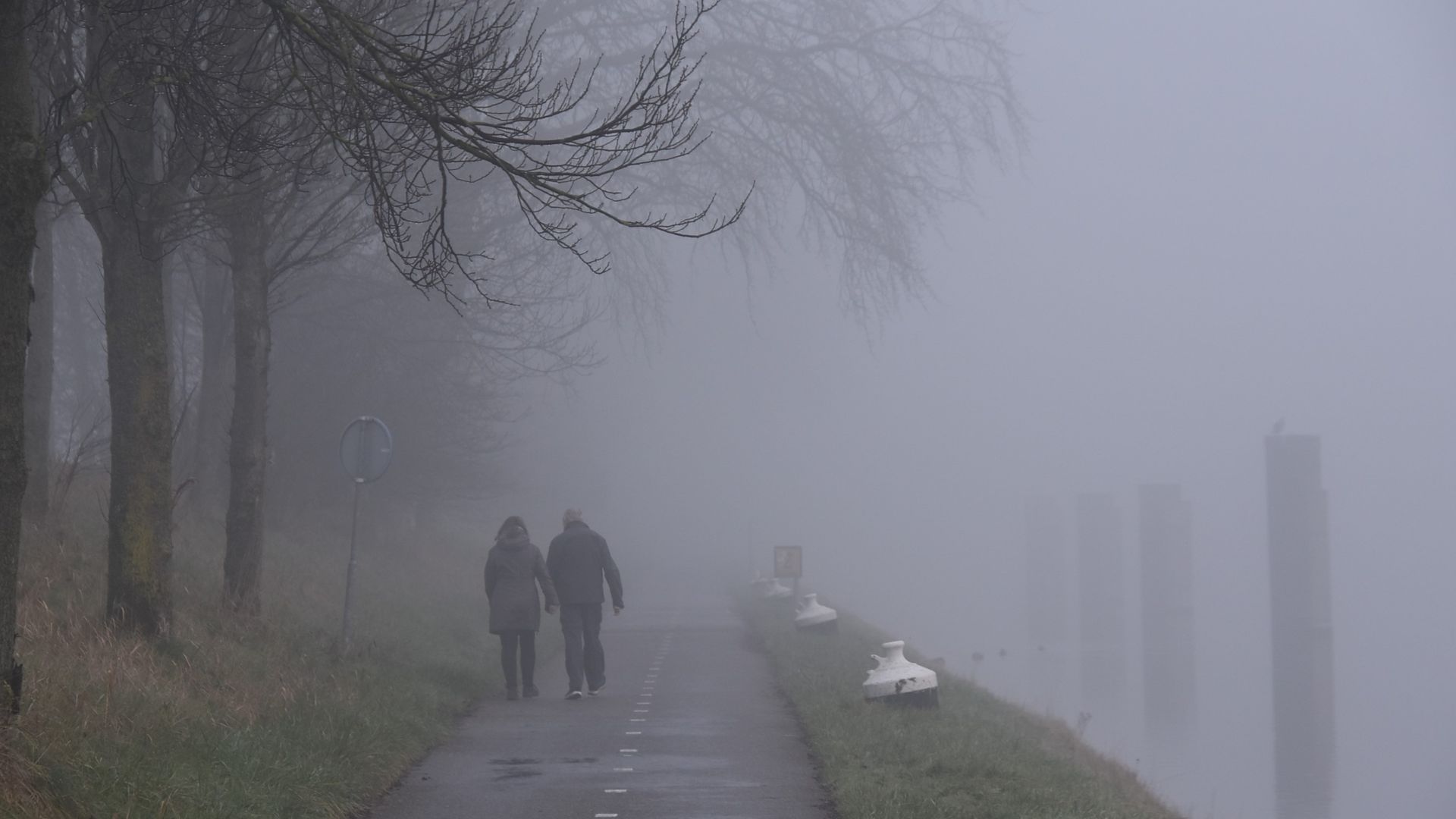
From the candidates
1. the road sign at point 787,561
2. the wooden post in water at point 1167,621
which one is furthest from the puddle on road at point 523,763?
the road sign at point 787,561

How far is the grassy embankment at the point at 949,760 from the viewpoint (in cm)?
800

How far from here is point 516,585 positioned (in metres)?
14.3

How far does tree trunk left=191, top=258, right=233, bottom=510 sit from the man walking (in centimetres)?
700

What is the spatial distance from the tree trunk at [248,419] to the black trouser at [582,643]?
3031 mm

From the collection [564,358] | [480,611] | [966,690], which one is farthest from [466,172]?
[966,690]

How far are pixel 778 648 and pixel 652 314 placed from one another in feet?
32.1

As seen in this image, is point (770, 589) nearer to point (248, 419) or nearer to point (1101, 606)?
point (248, 419)

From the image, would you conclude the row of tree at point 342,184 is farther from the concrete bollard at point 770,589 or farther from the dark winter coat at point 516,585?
the concrete bollard at point 770,589

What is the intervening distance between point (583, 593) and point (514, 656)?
0.95 m

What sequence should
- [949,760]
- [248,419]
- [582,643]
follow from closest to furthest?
1. [949,760]
2. [248,419]
3. [582,643]

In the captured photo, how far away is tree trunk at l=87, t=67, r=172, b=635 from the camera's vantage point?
10.5 metres

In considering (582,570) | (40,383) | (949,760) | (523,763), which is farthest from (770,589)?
(949,760)

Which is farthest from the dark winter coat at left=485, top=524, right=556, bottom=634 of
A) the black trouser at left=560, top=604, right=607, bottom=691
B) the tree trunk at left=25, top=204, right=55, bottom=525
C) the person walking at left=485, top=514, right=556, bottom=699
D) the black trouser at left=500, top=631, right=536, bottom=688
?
the tree trunk at left=25, top=204, right=55, bottom=525

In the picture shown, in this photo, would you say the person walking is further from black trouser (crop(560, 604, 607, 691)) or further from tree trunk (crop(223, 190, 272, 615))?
tree trunk (crop(223, 190, 272, 615))
